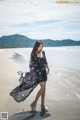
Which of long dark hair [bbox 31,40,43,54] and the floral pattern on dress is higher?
long dark hair [bbox 31,40,43,54]

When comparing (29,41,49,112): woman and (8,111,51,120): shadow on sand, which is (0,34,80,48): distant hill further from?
(8,111,51,120): shadow on sand

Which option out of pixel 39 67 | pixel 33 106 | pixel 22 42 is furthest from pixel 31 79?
pixel 22 42

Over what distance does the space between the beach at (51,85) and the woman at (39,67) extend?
4cm

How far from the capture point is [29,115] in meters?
2.64

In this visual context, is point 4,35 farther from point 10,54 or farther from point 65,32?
point 65,32

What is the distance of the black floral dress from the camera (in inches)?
103

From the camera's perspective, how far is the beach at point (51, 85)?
2.63m

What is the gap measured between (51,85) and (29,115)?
369 millimetres

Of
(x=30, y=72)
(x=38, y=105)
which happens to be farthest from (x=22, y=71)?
(x=38, y=105)

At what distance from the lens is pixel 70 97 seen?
2697 mm

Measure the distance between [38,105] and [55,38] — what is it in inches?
27.6

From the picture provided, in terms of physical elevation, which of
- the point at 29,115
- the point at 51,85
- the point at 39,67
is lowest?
the point at 29,115

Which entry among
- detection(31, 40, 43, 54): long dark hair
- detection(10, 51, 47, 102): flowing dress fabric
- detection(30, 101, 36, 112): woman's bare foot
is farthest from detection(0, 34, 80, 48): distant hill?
detection(30, 101, 36, 112): woman's bare foot

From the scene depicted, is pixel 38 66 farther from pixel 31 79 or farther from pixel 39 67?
pixel 31 79
